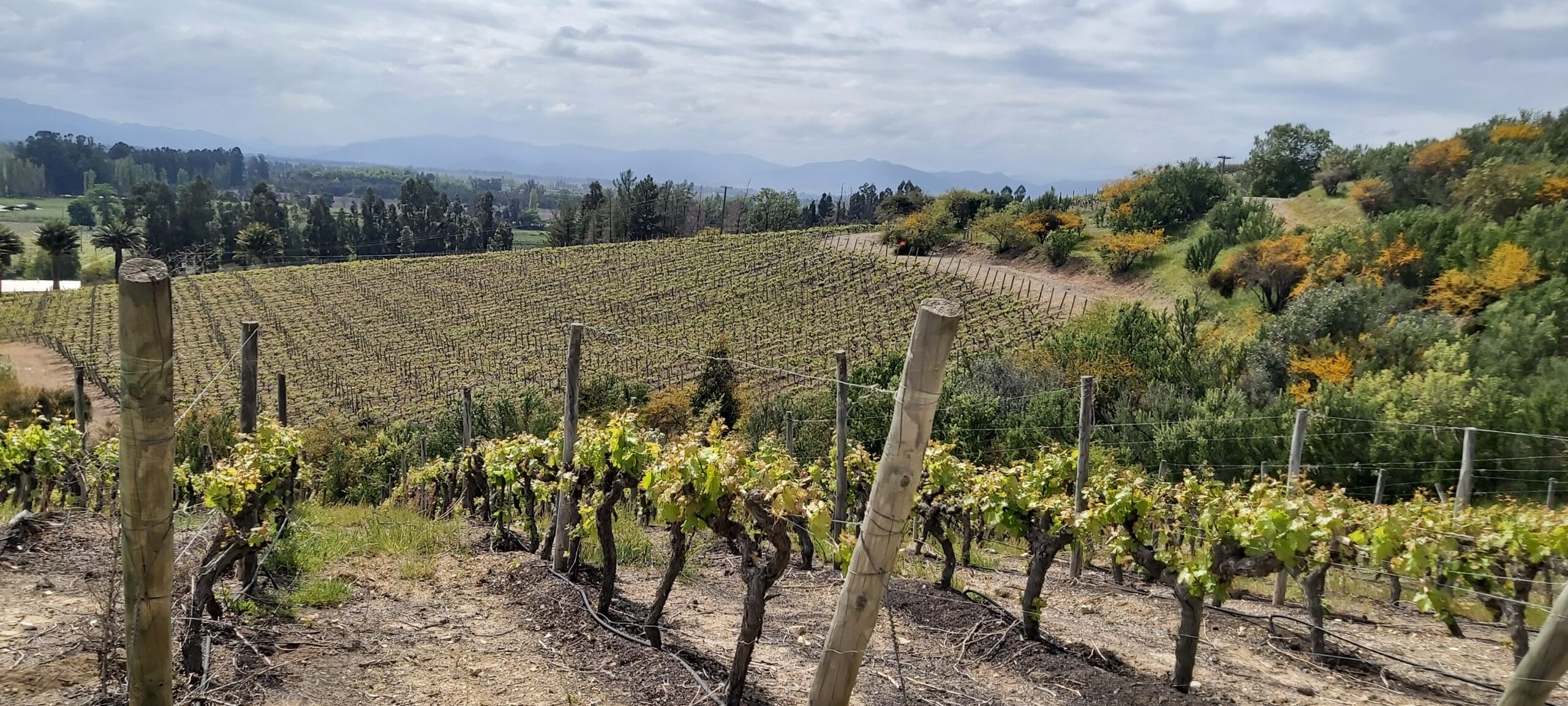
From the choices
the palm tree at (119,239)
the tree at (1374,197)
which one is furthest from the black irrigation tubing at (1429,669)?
the palm tree at (119,239)

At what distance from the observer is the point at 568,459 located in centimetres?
728

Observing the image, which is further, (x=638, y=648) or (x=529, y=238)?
(x=529, y=238)

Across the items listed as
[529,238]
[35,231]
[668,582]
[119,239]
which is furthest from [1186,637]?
[35,231]

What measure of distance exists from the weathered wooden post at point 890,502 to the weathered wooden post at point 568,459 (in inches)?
158

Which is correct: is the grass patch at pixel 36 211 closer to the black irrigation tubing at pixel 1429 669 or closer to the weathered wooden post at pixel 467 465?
the weathered wooden post at pixel 467 465

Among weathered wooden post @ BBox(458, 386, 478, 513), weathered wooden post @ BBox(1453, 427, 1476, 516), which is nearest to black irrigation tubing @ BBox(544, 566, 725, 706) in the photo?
weathered wooden post @ BBox(458, 386, 478, 513)

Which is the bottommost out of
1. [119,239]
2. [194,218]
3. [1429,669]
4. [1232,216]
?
[1429,669]

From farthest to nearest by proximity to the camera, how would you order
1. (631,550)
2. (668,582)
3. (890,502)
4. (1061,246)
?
1. (1061,246)
2. (631,550)
3. (668,582)
4. (890,502)

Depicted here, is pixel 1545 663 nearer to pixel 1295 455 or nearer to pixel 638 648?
pixel 638 648

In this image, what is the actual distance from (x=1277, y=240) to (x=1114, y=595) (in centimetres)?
3017

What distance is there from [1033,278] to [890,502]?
1619 inches

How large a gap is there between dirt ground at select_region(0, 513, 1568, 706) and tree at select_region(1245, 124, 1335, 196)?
46.7 meters

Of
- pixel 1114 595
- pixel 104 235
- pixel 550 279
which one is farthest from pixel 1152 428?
pixel 104 235

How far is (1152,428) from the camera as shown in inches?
756
